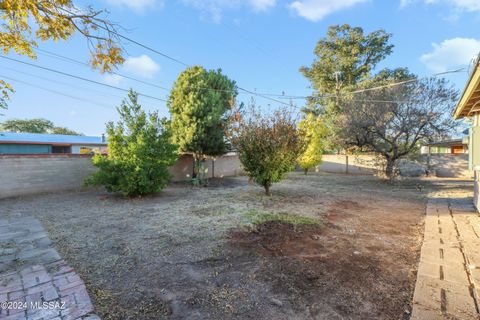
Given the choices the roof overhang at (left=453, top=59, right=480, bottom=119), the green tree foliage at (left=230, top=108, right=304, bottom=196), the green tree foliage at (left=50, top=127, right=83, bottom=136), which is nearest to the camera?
the roof overhang at (left=453, top=59, right=480, bottom=119)

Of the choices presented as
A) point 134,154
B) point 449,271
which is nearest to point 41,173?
point 134,154

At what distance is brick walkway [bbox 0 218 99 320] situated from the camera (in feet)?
6.40

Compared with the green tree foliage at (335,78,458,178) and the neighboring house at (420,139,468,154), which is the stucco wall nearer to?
the green tree foliage at (335,78,458,178)

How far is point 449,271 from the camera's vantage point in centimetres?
270

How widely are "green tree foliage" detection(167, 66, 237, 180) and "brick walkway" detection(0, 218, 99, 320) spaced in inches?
266

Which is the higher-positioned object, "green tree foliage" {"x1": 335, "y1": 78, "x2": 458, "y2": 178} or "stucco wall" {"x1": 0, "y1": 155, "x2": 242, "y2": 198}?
"green tree foliage" {"x1": 335, "y1": 78, "x2": 458, "y2": 178}

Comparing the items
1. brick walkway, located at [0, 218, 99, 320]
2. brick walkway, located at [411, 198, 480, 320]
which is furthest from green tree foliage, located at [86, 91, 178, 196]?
brick walkway, located at [411, 198, 480, 320]

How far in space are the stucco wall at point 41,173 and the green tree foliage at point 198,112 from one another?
3668 millimetres

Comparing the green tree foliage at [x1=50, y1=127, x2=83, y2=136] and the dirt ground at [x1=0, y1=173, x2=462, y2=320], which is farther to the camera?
the green tree foliage at [x1=50, y1=127, x2=83, y2=136]

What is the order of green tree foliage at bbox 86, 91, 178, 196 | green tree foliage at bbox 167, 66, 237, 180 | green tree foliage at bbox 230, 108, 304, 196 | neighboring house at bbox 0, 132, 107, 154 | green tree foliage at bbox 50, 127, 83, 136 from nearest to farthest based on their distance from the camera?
green tree foliage at bbox 230, 108, 304, 196 → green tree foliage at bbox 86, 91, 178, 196 → green tree foliage at bbox 167, 66, 237, 180 → neighboring house at bbox 0, 132, 107, 154 → green tree foliage at bbox 50, 127, 83, 136

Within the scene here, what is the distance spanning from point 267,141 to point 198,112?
4.08 metres

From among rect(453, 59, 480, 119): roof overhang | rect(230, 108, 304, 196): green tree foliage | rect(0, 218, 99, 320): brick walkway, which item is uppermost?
rect(453, 59, 480, 119): roof overhang

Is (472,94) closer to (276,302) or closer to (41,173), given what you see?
(276,302)

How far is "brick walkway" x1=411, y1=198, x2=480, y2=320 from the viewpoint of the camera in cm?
203
